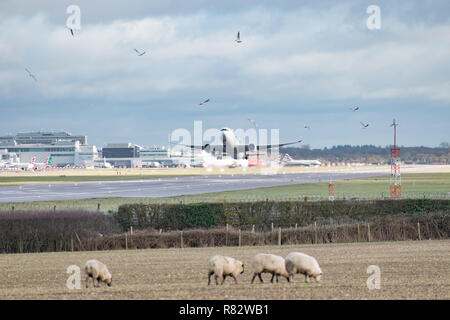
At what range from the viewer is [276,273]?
22328 mm

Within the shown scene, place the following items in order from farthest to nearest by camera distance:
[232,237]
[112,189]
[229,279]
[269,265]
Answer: [112,189]
[232,237]
[229,279]
[269,265]

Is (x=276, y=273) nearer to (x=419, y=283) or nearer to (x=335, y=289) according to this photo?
(x=335, y=289)

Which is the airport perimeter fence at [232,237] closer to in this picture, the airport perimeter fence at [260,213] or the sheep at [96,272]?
the airport perimeter fence at [260,213]

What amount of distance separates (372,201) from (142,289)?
38.7 metres

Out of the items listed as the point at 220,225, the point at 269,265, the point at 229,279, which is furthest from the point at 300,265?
the point at 220,225

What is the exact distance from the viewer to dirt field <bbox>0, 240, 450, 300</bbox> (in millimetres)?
21188

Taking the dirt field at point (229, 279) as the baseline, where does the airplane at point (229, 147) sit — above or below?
above

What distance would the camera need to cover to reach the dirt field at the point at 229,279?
69.5ft

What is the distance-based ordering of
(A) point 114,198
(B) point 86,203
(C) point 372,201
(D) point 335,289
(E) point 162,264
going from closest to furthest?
(D) point 335,289 < (E) point 162,264 < (C) point 372,201 < (B) point 86,203 < (A) point 114,198

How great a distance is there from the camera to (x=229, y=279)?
24.8 m

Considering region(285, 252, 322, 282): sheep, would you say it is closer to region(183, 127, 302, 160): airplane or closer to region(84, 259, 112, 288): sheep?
region(84, 259, 112, 288): sheep

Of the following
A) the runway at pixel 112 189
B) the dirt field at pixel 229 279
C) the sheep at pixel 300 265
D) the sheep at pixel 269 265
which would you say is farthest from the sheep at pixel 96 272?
the runway at pixel 112 189

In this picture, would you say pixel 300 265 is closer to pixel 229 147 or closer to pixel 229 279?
pixel 229 279
